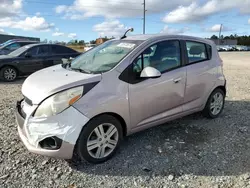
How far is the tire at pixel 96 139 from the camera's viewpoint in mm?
2959

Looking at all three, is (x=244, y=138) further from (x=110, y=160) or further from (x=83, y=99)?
(x=83, y=99)

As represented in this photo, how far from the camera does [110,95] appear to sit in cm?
308

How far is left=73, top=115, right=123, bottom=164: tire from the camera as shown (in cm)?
296

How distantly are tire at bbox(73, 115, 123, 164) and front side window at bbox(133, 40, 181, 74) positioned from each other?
0.82 metres

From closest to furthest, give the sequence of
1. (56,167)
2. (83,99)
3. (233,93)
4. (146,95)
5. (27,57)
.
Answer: (83,99), (56,167), (146,95), (233,93), (27,57)

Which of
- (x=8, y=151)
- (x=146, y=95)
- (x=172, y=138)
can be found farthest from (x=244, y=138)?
(x=8, y=151)

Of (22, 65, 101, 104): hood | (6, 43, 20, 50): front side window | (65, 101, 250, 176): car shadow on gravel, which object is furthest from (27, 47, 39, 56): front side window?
(65, 101, 250, 176): car shadow on gravel

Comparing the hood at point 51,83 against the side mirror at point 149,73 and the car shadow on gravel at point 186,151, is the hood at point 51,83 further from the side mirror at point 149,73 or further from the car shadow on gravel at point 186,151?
the car shadow on gravel at point 186,151

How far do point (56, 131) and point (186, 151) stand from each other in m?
1.89

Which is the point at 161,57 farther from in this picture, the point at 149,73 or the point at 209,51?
the point at 209,51

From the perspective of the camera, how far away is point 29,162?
3201 mm

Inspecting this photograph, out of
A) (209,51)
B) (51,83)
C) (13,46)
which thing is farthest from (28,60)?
(209,51)

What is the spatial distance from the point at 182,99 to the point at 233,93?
379 centimetres

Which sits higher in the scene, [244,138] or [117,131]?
[117,131]
